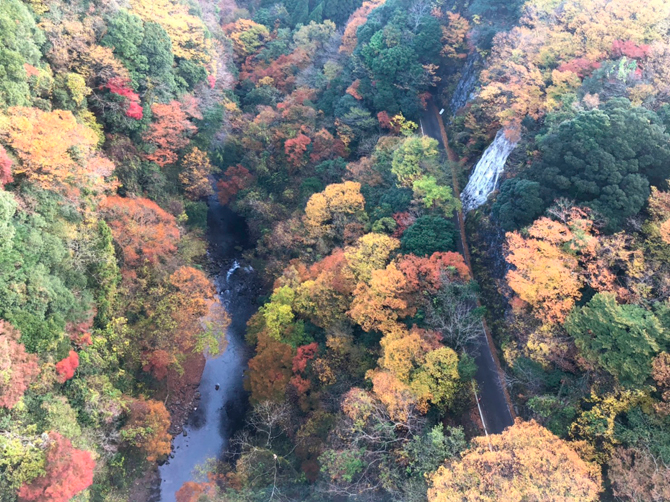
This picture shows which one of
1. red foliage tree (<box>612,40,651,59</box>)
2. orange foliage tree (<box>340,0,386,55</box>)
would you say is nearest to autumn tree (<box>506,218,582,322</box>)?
red foliage tree (<box>612,40,651,59</box>)

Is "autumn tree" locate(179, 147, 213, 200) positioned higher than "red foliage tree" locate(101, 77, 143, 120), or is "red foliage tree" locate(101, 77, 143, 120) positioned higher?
"red foliage tree" locate(101, 77, 143, 120)

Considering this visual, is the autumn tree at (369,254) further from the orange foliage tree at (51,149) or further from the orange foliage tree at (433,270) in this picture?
the orange foliage tree at (51,149)

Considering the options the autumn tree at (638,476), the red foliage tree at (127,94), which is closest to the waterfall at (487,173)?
the autumn tree at (638,476)

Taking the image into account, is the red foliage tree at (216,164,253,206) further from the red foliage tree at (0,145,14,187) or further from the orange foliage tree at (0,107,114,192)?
the red foliage tree at (0,145,14,187)

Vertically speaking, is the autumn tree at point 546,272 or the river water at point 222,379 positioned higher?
the autumn tree at point 546,272

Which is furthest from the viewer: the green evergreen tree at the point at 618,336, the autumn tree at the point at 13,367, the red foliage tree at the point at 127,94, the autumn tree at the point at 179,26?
the autumn tree at the point at 179,26

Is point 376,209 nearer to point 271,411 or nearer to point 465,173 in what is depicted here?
point 465,173
